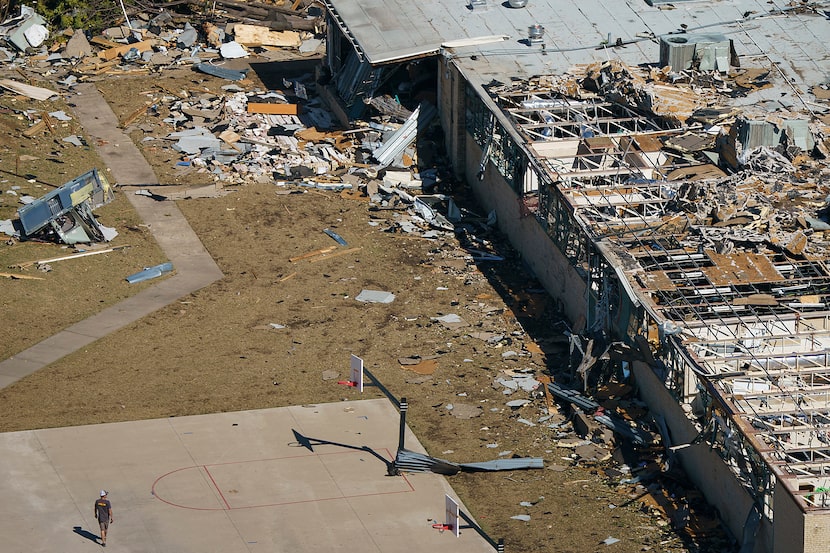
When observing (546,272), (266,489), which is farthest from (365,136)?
(266,489)

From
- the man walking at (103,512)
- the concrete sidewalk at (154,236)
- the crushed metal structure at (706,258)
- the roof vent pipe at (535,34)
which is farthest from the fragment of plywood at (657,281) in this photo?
the roof vent pipe at (535,34)

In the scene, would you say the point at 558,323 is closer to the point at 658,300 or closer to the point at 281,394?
the point at 658,300

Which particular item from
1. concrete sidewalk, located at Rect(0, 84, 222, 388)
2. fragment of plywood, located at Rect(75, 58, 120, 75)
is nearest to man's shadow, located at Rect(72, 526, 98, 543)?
concrete sidewalk, located at Rect(0, 84, 222, 388)

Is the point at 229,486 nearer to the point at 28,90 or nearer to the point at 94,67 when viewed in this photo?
the point at 28,90

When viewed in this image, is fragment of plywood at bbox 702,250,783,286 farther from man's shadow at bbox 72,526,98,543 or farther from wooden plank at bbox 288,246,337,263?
man's shadow at bbox 72,526,98,543

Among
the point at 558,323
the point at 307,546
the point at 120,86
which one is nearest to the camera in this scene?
the point at 307,546

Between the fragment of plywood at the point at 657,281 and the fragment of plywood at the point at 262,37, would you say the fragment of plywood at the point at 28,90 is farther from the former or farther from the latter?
the fragment of plywood at the point at 657,281
